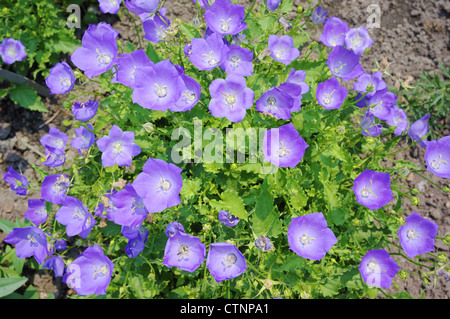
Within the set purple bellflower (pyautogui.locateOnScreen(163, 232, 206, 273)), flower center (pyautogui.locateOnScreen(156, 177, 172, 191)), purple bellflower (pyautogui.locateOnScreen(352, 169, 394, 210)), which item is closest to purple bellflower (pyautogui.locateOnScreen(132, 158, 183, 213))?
flower center (pyautogui.locateOnScreen(156, 177, 172, 191))

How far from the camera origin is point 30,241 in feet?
10.2

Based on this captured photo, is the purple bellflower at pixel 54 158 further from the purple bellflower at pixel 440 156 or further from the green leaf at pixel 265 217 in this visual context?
the purple bellflower at pixel 440 156

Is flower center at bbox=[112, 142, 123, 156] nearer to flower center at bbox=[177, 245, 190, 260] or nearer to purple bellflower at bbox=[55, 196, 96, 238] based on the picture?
purple bellflower at bbox=[55, 196, 96, 238]

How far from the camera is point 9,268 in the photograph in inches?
157

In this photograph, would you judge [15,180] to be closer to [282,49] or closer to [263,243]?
[263,243]

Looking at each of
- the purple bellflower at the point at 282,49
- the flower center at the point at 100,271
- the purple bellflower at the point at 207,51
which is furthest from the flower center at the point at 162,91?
the flower center at the point at 100,271

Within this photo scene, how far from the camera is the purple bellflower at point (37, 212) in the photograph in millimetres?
3229

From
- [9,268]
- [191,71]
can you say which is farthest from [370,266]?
[9,268]

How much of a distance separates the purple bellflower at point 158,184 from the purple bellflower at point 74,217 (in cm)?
62

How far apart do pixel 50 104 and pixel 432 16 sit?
5.74m

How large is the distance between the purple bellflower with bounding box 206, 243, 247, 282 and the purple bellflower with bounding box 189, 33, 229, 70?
1.49 metres

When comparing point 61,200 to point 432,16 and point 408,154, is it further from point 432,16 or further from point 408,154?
point 432,16

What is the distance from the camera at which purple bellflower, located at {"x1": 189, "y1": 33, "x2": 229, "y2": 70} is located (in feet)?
9.20

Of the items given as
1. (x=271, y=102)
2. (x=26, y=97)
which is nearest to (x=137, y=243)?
(x=271, y=102)
